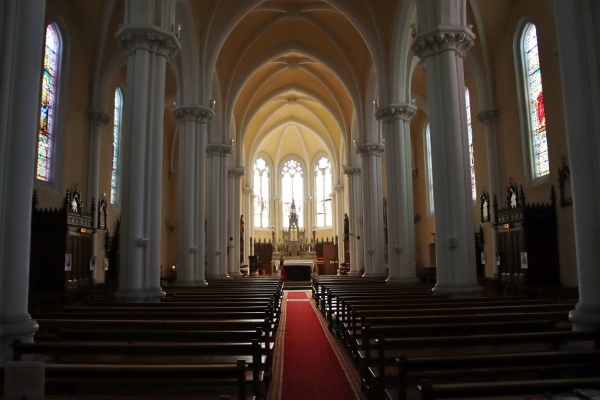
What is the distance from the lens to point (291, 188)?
44250mm

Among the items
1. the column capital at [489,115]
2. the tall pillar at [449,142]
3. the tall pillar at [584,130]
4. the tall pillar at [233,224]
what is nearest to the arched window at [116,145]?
the tall pillar at [233,224]

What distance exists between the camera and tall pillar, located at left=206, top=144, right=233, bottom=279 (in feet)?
70.9

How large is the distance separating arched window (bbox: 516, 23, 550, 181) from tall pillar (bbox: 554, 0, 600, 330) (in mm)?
12206

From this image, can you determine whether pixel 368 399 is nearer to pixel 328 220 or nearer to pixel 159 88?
pixel 159 88

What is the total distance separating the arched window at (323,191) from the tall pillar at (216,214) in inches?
739

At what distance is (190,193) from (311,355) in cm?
946

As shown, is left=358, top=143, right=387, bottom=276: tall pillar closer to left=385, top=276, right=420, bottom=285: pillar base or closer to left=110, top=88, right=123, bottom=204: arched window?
left=385, top=276, right=420, bottom=285: pillar base

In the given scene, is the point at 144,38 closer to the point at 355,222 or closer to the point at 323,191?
the point at 355,222

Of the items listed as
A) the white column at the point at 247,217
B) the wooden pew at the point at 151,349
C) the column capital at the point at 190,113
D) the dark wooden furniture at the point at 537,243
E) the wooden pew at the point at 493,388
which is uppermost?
the column capital at the point at 190,113

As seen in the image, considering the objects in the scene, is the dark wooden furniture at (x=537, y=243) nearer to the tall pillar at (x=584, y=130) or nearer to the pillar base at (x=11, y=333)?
the tall pillar at (x=584, y=130)

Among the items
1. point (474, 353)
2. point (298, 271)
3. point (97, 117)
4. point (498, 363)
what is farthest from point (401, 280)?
point (298, 271)

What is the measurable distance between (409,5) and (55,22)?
40.6 feet

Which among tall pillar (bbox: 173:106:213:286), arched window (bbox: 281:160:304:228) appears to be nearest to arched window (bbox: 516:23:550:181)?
tall pillar (bbox: 173:106:213:286)

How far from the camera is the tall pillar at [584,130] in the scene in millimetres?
5785
